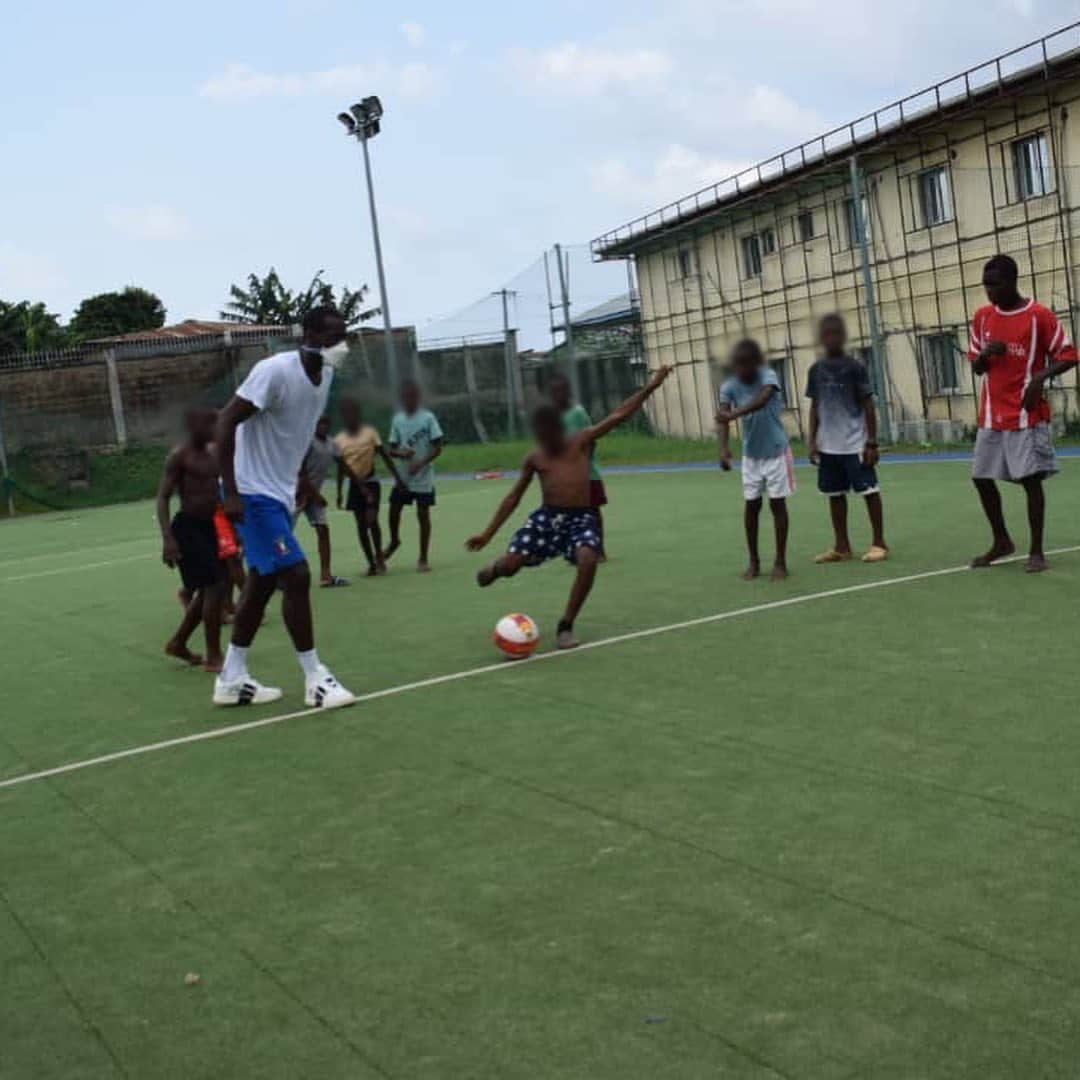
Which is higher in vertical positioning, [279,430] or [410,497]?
[279,430]

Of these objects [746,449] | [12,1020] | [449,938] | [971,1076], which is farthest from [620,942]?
[746,449]

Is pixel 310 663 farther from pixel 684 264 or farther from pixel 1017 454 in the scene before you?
pixel 684 264

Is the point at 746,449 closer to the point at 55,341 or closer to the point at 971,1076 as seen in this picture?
the point at 971,1076

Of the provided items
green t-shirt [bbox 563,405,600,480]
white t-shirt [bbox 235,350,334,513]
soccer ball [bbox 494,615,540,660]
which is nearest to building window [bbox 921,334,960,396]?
green t-shirt [bbox 563,405,600,480]

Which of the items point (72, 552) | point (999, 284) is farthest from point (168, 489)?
point (72, 552)

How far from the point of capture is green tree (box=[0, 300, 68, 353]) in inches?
2758

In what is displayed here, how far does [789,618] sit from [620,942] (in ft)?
16.6

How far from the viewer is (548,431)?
8.19 metres

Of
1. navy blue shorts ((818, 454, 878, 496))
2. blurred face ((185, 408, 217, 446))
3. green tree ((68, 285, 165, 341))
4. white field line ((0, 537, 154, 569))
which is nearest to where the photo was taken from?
blurred face ((185, 408, 217, 446))

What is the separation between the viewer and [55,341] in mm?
71000

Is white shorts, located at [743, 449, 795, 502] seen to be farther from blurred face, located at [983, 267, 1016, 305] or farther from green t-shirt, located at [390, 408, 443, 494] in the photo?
green t-shirt, located at [390, 408, 443, 494]

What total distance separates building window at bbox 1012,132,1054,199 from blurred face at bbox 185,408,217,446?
21188 millimetres

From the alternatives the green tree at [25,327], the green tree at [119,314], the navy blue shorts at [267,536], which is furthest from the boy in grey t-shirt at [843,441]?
the green tree at [119,314]

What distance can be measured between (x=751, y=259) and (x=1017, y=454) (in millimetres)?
24852
